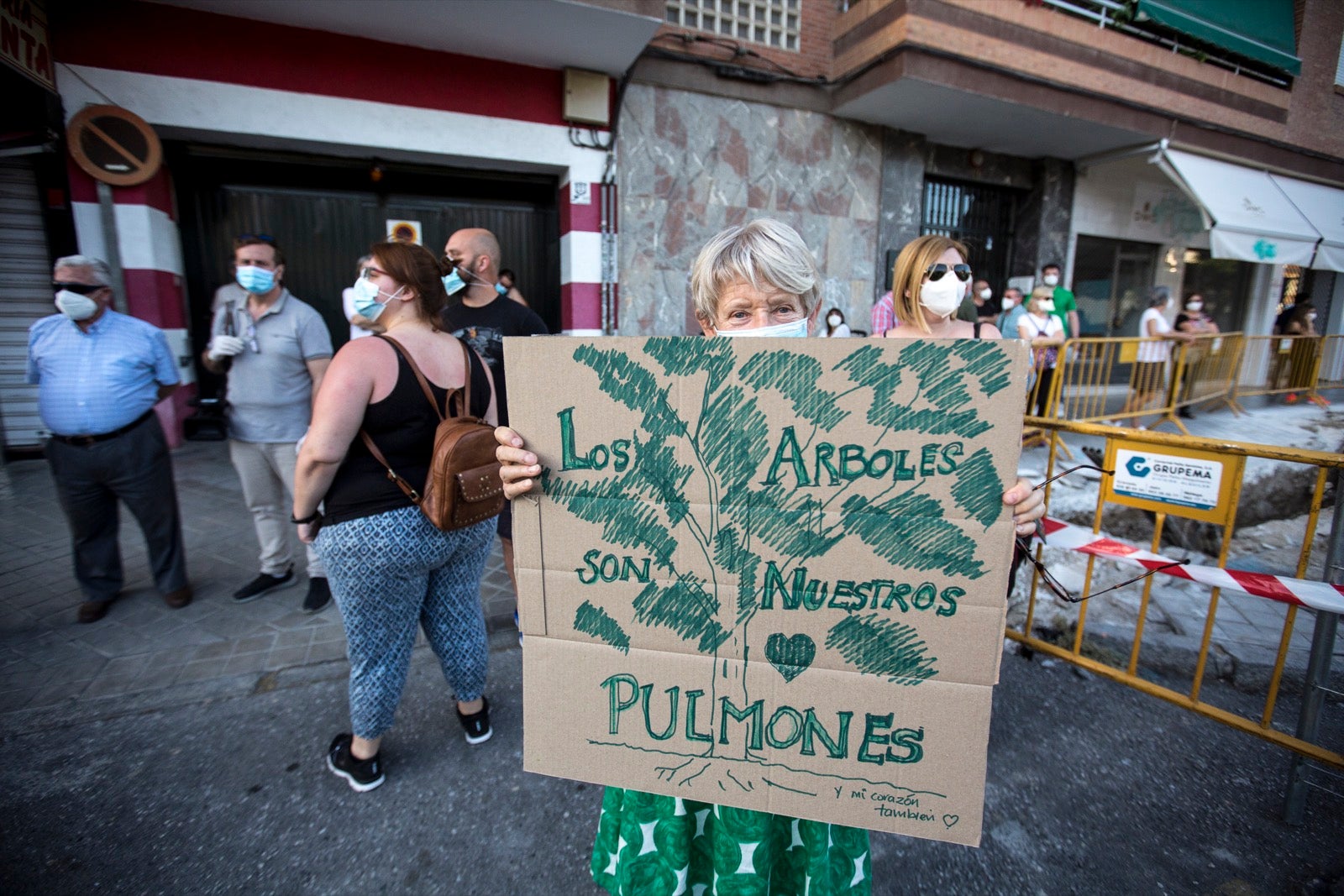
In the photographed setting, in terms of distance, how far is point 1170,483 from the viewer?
8.42ft

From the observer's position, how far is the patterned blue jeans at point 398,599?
6.71 ft

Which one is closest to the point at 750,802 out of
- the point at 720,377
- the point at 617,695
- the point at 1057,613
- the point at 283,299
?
the point at 617,695

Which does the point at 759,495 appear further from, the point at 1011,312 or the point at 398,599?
the point at 1011,312

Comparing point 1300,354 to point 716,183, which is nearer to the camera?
point 716,183

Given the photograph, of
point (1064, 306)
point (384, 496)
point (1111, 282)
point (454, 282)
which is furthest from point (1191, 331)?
point (384, 496)

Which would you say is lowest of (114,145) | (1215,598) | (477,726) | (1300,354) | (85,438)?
(477,726)

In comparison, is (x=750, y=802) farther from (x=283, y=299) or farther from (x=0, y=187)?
(x=0, y=187)

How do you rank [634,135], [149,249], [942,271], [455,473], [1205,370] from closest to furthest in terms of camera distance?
1. [455,473]
2. [942,271]
3. [149,249]
4. [634,135]
5. [1205,370]

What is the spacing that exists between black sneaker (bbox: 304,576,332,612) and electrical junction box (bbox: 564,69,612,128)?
5972 millimetres

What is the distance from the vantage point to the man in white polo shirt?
3.53m

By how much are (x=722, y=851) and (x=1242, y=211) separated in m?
13.3

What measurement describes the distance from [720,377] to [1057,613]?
11.3 feet

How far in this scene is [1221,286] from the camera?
529 inches

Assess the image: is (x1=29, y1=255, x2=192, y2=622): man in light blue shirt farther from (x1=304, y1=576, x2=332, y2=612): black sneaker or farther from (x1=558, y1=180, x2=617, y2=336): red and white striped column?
(x1=558, y1=180, x2=617, y2=336): red and white striped column
